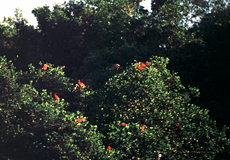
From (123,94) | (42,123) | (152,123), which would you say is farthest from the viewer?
(123,94)

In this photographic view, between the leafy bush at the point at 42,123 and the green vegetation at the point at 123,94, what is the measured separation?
5 centimetres

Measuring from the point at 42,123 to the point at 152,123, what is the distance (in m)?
5.17

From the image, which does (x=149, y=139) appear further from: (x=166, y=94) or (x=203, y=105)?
(x=203, y=105)

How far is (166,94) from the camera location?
16.4 m

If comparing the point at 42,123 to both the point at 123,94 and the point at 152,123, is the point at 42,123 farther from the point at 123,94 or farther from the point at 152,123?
the point at 152,123

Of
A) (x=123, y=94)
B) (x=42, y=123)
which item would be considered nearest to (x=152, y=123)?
(x=123, y=94)

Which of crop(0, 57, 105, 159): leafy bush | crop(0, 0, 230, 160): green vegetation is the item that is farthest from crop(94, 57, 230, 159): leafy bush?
crop(0, 57, 105, 159): leafy bush

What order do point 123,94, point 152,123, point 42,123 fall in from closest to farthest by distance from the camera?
point 152,123, point 42,123, point 123,94

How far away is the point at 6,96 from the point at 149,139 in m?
8.16

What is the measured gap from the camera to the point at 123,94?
16734mm

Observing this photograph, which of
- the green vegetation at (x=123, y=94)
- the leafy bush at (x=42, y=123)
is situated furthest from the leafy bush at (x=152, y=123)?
the leafy bush at (x=42, y=123)

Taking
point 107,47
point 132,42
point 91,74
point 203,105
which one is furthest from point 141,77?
point 107,47

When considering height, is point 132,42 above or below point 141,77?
above

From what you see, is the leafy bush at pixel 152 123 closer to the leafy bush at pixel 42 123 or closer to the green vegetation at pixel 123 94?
the green vegetation at pixel 123 94
